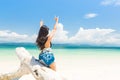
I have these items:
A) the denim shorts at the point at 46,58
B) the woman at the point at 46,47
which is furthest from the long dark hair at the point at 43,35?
the denim shorts at the point at 46,58

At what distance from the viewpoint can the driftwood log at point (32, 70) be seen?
539cm

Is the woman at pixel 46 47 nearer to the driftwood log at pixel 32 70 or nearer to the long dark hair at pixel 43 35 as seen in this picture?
the long dark hair at pixel 43 35

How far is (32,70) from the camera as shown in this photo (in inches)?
221

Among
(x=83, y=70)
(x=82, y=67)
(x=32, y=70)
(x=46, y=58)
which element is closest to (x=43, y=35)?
(x=46, y=58)

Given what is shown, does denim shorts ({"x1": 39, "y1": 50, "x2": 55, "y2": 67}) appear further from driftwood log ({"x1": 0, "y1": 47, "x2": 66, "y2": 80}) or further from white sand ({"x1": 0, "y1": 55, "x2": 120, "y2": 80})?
white sand ({"x1": 0, "y1": 55, "x2": 120, "y2": 80})

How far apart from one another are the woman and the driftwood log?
0.49ft

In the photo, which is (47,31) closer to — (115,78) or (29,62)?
(29,62)

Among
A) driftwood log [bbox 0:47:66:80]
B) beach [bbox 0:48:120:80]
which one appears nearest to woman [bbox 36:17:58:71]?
driftwood log [bbox 0:47:66:80]

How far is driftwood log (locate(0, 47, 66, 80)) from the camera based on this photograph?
539 centimetres

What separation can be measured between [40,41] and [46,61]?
1.24 feet

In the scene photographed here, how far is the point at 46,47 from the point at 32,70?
527mm

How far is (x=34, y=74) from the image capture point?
554 centimetres

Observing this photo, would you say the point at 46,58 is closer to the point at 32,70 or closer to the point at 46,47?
the point at 46,47

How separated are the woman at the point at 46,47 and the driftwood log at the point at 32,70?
0.15 m
